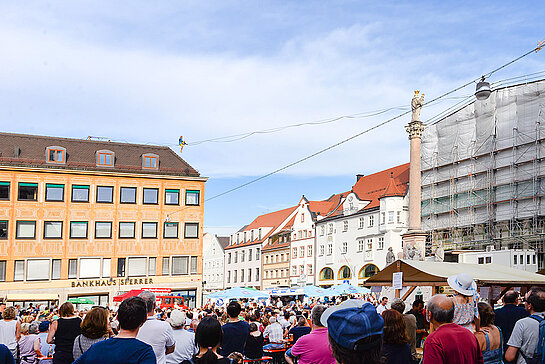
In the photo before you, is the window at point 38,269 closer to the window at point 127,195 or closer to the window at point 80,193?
the window at point 80,193

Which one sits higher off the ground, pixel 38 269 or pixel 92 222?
pixel 92 222

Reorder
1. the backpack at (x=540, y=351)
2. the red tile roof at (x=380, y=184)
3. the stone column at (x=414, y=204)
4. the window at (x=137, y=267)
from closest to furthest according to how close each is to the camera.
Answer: the backpack at (x=540, y=351)
the stone column at (x=414, y=204)
the window at (x=137, y=267)
the red tile roof at (x=380, y=184)

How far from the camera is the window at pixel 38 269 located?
43.0 metres

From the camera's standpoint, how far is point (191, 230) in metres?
47.6

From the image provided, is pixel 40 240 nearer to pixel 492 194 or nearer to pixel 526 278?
pixel 492 194

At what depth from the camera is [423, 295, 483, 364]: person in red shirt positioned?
4.82 meters

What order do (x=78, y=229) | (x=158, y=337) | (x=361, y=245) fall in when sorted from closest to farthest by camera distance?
(x=158, y=337)
(x=78, y=229)
(x=361, y=245)

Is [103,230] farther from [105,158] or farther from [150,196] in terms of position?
[105,158]

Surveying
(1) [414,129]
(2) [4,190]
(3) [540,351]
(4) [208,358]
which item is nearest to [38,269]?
(2) [4,190]

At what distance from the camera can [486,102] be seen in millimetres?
47781

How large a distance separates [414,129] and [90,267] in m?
26.6

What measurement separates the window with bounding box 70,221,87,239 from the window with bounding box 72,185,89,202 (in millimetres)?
1712

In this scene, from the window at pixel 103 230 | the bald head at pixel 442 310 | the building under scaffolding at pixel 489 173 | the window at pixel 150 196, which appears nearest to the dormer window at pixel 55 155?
the window at pixel 103 230

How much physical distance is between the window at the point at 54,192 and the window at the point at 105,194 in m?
2.63
